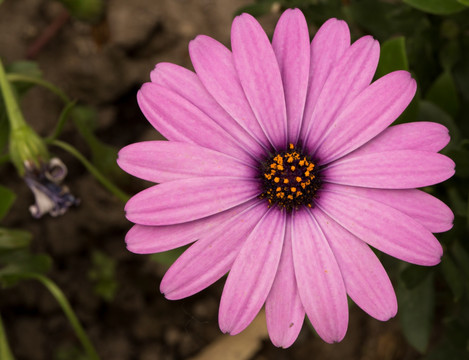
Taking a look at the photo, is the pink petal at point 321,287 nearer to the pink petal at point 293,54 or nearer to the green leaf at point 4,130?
the pink petal at point 293,54

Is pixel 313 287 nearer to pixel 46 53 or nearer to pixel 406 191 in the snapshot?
pixel 406 191

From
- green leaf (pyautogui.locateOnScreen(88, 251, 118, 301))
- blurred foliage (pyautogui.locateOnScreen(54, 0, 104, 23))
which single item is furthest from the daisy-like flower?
green leaf (pyautogui.locateOnScreen(88, 251, 118, 301))

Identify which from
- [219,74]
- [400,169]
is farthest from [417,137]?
[219,74]

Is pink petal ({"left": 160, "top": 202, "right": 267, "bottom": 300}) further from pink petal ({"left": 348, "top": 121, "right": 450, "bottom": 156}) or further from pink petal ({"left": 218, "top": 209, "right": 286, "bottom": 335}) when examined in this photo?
pink petal ({"left": 348, "top": 121, "right": 450, "bottom": 156})

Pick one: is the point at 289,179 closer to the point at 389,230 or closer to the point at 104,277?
the point at 389,230

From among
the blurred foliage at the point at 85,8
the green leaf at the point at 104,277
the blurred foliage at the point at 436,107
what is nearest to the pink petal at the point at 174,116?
the blurred foliage at the point at 436,107

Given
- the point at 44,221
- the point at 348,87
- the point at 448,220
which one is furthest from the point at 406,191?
the point at 44,221
